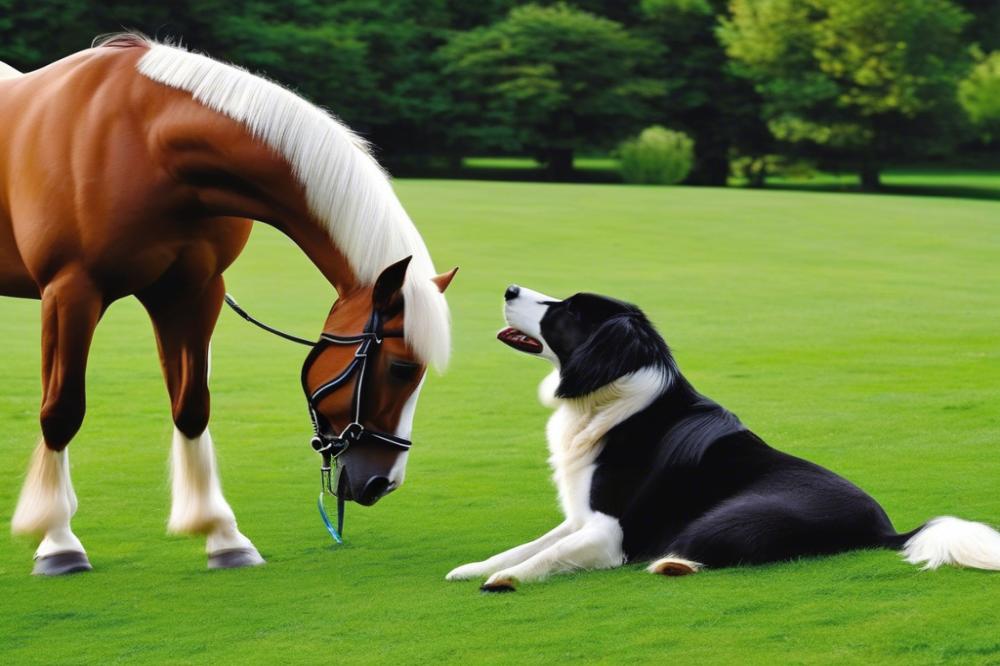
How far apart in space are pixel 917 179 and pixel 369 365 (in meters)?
48.8

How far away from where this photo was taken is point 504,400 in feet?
32.4

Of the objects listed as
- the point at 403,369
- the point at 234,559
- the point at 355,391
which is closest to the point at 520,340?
the point at 403,369

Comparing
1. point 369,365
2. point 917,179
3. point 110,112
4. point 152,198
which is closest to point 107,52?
point 110,112

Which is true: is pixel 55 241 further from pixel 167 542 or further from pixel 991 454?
pixel 991 454

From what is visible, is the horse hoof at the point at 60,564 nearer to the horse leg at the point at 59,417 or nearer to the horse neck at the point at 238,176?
the horse leg at the point at 59,417

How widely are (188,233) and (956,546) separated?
2.99 meters

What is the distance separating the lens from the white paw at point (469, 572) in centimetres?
500

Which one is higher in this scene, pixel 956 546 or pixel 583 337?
pixel 583 337

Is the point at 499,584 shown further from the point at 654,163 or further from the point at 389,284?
the point at 654,163

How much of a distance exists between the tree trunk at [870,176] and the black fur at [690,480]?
1662 inches

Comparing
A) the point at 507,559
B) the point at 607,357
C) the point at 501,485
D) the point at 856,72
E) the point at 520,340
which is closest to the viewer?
the point at 507,559

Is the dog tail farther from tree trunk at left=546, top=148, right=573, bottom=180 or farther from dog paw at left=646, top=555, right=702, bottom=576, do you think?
tree trunk at left=546, top=148, right=573, bottom=180

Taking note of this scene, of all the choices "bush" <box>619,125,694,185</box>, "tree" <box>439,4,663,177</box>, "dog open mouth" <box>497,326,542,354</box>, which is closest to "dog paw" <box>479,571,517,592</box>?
"dog open mouth" <box>497,326,542,354</box>

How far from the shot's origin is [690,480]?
507 centimetres
